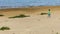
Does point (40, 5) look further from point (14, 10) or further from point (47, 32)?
point (47, 32)

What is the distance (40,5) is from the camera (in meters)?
45.4

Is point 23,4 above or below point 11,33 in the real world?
below

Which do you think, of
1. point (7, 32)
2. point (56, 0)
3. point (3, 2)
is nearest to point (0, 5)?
point (3, 2)

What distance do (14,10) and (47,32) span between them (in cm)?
2465

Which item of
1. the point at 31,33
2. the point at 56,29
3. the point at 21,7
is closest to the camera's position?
the point at 31,33

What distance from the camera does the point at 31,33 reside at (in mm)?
18219

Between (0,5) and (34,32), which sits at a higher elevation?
(34,32)

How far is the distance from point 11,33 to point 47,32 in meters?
2.77

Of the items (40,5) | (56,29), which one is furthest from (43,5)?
(56,29)

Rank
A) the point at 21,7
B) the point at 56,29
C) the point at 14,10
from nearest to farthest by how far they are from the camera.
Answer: the point at 56,29, the point at 14,10, the point at 21,7

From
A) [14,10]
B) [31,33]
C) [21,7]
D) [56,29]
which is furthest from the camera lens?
[21,7]

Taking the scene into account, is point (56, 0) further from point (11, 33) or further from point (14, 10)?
point (11, 33)

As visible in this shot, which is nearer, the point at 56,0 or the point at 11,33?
the point at 11,33

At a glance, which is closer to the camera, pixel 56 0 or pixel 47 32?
pixel 47 32
